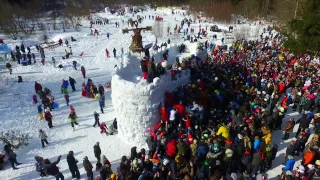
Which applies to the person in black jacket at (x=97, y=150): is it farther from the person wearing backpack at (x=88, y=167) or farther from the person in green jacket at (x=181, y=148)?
the person in green jacket at (x=181, y=148)

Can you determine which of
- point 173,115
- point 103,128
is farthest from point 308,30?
point 103,128

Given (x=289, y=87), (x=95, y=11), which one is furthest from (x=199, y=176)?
(x=95, y=11)

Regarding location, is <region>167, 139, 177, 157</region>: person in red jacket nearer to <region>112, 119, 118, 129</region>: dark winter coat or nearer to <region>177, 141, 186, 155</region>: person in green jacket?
<region>177, 141, 186, 155</region>: person in green jacket

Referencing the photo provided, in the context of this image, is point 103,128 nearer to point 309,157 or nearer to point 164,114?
point 164,114

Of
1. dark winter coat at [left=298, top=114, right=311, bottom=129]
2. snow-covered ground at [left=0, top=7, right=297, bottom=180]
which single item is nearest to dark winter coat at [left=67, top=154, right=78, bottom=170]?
snow-covered ground at [left=0, top=7, right=297, bottom=180]

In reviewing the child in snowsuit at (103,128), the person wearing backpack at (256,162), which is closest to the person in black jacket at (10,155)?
the child in snowsuit at (103,128)

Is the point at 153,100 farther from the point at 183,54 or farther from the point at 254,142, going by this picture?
the point at 183,54

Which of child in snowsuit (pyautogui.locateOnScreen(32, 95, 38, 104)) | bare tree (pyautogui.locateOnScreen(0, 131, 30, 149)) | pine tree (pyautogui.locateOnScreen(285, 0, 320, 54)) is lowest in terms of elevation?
bare tree (pyautogui.locateOnScreen(0, 131, 30, 149))

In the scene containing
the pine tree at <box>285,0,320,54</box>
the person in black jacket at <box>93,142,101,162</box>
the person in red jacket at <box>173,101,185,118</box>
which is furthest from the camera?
the pine tree at <box>285,0,320,54</box>
